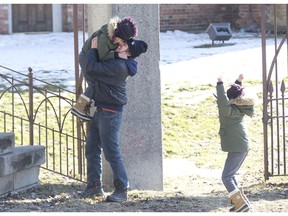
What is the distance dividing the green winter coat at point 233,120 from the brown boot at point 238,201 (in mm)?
369

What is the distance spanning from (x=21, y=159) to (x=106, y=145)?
861mm

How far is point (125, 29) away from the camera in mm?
7379

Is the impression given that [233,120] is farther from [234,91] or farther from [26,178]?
[26,178]

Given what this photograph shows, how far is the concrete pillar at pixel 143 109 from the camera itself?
854 cm

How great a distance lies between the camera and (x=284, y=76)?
1353cm

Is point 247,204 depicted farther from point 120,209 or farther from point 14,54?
point 14,54

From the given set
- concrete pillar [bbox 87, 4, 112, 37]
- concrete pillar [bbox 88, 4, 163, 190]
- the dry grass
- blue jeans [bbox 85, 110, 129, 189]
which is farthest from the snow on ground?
blue jeans [bbox 85, 110, 129, 189]

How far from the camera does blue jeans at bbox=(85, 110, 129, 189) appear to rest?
24.7 feet

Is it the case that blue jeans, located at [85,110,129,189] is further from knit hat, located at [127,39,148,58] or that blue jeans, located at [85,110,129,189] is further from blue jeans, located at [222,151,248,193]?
blue jeans, located at [222,151,248,193]

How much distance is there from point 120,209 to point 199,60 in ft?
27.4

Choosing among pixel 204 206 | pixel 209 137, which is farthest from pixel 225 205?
pixel 209 137

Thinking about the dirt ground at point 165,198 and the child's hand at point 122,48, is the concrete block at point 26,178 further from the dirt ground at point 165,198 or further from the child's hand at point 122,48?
the child's hand at point 122,48

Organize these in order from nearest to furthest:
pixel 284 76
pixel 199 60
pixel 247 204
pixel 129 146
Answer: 1. pixel 247 204
2. pixel 129 146
3. pixel 284 76
4. pixel 199 60

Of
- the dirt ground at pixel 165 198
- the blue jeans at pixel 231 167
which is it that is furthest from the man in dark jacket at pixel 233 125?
the dirt ground at pixel 165 198
